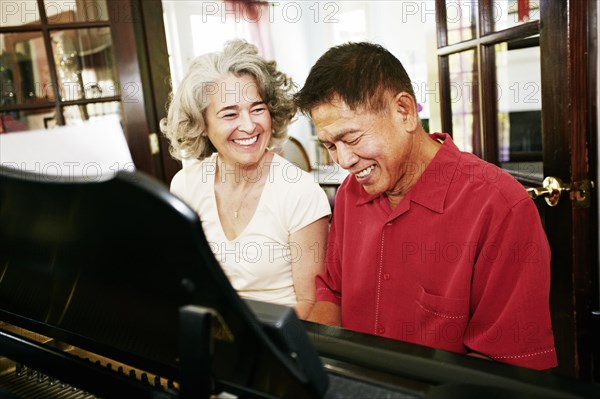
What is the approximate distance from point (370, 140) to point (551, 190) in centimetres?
64

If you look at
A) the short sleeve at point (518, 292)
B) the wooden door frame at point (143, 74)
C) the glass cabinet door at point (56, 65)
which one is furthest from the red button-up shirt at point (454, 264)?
the glass cabinet door at point (56, 65)

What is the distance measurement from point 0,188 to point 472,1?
1.75 meters

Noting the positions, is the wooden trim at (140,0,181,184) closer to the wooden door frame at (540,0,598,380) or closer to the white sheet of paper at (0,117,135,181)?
the white sheet of paper at (0,117,135,181)

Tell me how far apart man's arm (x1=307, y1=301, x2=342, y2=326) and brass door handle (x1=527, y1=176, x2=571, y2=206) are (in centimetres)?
63

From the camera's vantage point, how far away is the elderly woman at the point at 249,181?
63.1 inches

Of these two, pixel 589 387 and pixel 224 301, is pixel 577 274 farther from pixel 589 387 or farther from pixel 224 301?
pixel 224 301

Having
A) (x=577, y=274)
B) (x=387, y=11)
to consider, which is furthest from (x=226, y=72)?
(x=387, y=11)

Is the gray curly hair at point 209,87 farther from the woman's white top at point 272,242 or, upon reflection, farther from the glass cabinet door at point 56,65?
the glass cabinet door at point 56,65

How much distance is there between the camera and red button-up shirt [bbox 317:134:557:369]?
107 centimetres

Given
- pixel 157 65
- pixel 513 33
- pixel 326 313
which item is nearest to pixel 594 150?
pixel 513 33

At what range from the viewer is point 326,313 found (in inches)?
55.8

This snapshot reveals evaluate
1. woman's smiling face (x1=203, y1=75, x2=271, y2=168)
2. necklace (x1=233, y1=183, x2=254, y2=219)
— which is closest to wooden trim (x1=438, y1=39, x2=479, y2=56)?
woman's smiling face (x1=203, y1=75, x2=271, y2=168)

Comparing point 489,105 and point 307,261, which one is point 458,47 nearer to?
point 489,105

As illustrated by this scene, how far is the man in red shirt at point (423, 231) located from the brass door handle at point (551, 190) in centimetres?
43
